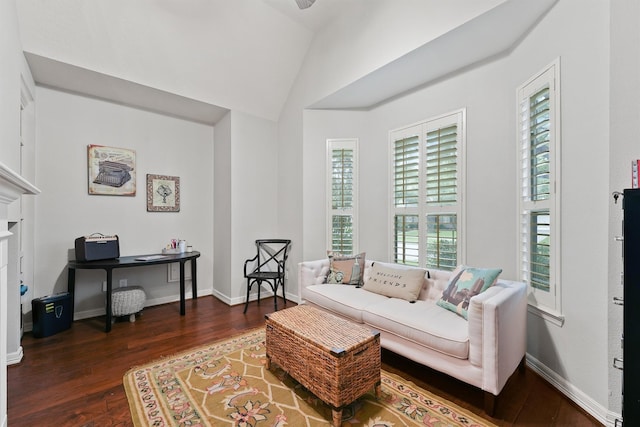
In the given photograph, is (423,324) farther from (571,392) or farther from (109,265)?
(109,265)

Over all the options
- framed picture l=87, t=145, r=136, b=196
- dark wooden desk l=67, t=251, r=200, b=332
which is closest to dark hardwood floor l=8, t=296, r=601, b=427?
dark wooden desk l=67, t=251, r=200, b=332

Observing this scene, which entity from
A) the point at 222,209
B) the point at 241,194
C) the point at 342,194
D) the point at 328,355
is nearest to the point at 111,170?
the point at 222,209

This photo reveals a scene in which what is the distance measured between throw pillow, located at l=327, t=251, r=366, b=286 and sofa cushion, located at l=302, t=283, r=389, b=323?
96 millimetres

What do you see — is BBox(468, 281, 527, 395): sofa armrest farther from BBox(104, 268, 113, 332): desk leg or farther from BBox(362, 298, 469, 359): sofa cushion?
BBox(104, 268, 113, 332): desk leg

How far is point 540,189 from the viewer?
2.16m

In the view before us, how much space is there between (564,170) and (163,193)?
4314mm

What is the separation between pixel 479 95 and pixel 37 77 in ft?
14.8

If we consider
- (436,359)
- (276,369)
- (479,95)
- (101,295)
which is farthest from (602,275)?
(101,295)

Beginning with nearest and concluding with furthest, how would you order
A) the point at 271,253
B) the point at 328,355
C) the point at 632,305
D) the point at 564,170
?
the point at 632,305 < the point at 328,355 < the point at 564,170 < the point at 271,253

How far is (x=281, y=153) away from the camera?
4.31 metres

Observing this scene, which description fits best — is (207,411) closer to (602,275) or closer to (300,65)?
(602,275)

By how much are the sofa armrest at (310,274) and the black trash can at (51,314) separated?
2443 millimetres

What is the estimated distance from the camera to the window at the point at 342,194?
12.3ft

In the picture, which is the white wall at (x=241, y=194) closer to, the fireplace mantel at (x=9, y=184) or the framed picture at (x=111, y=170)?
the framed picture at (x=111, y=170)
